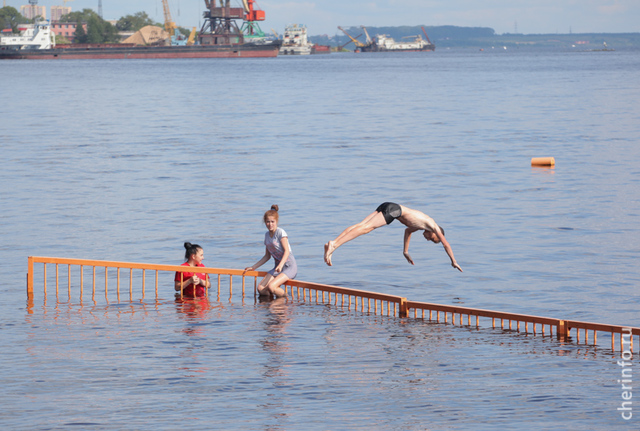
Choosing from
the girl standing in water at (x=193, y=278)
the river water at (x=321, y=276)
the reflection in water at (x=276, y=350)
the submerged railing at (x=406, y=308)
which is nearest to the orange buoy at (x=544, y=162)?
the river water at (x=321, y=276)

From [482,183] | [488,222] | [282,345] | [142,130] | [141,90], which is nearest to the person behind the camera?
[282,345]

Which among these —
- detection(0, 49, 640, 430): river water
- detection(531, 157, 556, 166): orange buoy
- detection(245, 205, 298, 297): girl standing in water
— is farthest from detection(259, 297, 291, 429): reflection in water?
detection(531, 157, 556, 166): orange buoy

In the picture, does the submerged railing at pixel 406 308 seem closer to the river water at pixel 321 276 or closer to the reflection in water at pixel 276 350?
the river water at pixel 321 276

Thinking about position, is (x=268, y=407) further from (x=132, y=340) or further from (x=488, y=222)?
(x=488, y=222)

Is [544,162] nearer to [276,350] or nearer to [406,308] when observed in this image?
[406,308]

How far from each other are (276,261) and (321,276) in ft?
12.0

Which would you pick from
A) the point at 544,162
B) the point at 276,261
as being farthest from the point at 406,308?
the point at 544,162

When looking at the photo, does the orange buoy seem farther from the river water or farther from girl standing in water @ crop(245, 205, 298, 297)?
girl standing in water @ crop(245, 205, 298, 297)

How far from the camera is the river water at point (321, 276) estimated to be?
11180 mm

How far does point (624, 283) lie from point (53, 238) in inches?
587

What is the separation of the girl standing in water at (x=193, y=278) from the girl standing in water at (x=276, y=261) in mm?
1113

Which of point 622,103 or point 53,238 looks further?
point 622,103

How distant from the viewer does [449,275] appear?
1973 cm

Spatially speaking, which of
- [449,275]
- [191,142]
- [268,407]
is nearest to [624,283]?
[449,275]
